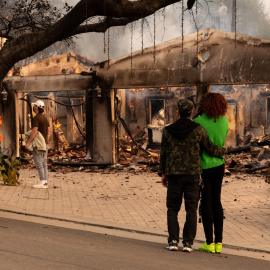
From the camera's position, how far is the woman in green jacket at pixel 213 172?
7.18 meters

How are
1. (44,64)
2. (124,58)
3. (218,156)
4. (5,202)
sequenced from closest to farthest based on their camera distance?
(218,156)
(5,202)
(124,58)
(44,64)

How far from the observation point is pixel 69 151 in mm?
27219

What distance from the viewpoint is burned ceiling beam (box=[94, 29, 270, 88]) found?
18.7 meters

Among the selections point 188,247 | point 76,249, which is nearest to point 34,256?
point 76,249

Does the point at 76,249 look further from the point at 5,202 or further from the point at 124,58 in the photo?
the point at 124,58

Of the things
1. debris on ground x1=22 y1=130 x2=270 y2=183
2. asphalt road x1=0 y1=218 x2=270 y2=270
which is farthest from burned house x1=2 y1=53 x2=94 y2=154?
asphalt road x1=0 y1=218 x2=270 y2=270

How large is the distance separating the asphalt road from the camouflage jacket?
97cm

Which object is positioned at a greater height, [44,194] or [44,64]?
[44,64]

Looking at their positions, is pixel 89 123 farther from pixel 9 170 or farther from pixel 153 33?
pixel 153 33

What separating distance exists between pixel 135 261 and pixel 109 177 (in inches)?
442

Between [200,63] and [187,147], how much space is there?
1244 cm

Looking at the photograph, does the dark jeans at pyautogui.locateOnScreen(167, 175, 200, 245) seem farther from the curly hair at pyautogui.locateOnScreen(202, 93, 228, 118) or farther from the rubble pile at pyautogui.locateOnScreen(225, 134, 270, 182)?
the rubble pile at pyautogui.locateOnScreen(225, 134, 270, 182)

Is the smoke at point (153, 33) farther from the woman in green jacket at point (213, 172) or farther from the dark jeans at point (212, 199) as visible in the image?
the dark jeans at point (212, 199)

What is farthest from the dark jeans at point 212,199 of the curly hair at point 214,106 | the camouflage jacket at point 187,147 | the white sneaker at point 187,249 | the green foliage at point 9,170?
the green foliage at point 9,170
